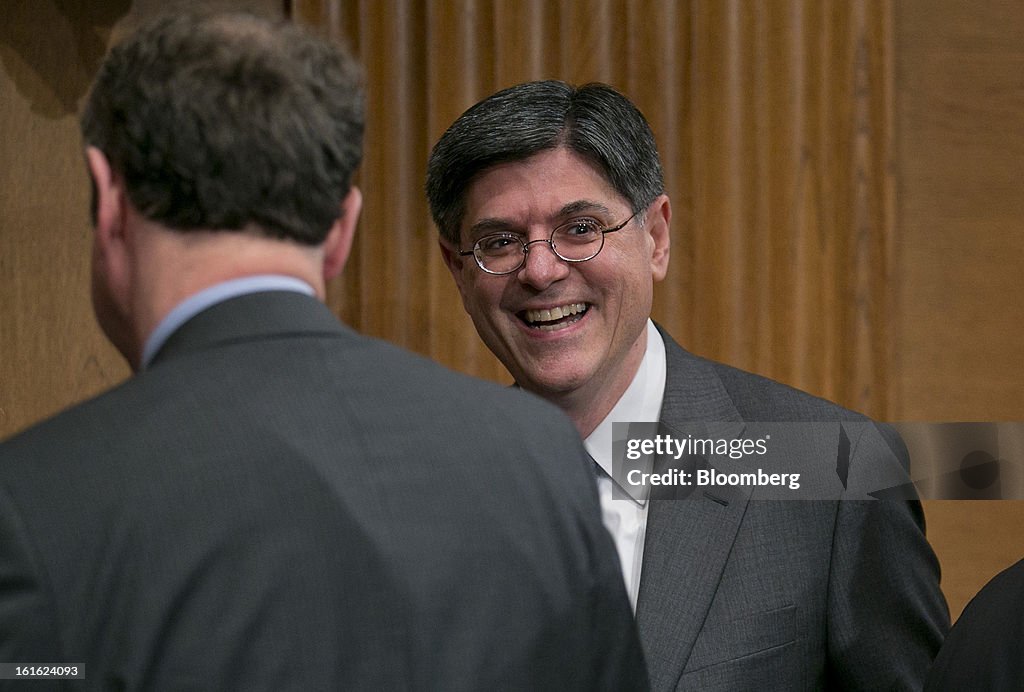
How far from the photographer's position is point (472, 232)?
2.01 meters

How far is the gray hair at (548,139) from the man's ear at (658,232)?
0.7 inches

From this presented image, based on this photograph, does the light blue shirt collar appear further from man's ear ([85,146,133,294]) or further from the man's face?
the man's face

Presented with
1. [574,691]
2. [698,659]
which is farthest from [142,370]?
[698,659]

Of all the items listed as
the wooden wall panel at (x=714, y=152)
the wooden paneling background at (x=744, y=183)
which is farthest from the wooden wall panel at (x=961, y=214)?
the wooden wall panel at (x=714, y=152)

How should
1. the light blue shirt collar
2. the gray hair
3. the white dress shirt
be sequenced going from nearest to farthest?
the light blue shirt collar, the white dress shirt, the gray hair

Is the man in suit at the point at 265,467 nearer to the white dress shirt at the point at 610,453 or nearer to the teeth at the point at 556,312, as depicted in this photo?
the white dress shirt at the point at 610,453

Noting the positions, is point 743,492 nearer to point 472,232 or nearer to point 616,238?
point 616,238

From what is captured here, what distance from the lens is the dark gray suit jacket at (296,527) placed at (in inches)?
35.4

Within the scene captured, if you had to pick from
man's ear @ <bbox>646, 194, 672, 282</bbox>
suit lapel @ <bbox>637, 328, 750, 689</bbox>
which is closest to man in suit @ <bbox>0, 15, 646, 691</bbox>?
suit lapel @ <bbox>637, 328, 750, 689</bbox>

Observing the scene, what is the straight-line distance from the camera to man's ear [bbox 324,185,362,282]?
1.09m

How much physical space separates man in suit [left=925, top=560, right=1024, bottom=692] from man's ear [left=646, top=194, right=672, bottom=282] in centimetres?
93

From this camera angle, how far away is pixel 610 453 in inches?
76.7

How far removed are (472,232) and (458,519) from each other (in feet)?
3.50

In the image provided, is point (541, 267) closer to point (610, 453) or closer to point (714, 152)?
point (610, 453)
